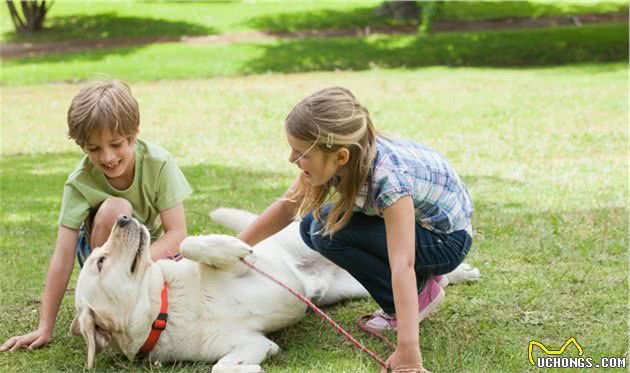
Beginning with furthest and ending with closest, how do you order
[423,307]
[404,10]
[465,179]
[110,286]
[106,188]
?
1. [404,10]
2. [465,179]
3. [106,188]
4. [423,307]
5. [110,286]

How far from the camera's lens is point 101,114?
165 inches

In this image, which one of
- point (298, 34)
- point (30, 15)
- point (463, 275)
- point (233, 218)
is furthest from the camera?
point (30, 15)

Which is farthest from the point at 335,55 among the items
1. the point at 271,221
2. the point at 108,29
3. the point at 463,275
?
the point at 271,221

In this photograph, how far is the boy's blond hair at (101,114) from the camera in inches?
165

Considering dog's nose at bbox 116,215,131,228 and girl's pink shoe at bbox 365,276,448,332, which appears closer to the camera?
dog's nose at bbox 116,215,131,228

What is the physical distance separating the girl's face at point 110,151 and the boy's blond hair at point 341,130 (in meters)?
0.93

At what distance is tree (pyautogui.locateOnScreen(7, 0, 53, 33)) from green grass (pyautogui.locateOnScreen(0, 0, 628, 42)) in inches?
13.0

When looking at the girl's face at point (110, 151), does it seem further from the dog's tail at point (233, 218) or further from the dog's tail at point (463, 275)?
the dog's tail at point (463, 275)

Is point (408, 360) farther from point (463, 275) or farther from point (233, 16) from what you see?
point (233, 16)

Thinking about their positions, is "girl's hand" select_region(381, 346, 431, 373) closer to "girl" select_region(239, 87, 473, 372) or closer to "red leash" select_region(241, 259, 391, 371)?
"girl" select_region(239, 87, 473, 372)

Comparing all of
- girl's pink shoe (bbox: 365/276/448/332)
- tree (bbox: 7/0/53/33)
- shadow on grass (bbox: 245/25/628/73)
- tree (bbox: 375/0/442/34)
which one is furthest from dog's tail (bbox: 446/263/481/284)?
tree (bbox: 7/0/53/33)

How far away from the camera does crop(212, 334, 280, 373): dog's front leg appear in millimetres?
3805

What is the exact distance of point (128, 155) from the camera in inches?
172

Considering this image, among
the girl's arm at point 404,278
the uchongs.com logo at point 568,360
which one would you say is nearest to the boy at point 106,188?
the girl's arm at point 404,278
